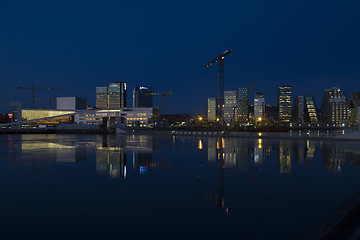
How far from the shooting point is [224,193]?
1009cm

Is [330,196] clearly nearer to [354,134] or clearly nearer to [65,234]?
[65,234]

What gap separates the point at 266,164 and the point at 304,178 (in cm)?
452

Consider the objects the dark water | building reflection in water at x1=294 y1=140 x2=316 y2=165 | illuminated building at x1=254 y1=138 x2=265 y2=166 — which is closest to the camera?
the dark water

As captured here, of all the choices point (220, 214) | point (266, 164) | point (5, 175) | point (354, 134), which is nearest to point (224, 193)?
point (220, 214)

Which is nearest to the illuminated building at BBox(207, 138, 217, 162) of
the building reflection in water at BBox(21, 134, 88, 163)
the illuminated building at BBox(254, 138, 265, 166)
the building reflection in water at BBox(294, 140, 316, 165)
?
the illuminated building at BBox(254, 138, 265, 166)

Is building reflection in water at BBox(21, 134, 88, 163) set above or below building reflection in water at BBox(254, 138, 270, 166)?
below

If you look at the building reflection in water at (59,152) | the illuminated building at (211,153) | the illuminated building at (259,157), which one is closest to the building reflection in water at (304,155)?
the illuminated building at (259,157)

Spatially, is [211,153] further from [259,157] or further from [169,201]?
[169,201]

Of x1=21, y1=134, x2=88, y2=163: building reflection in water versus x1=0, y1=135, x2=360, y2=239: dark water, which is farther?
x1=21, y1=134, x2=88, y2=163: building reflection in water

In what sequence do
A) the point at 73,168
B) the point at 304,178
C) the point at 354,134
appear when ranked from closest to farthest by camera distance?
the point at 304,178 → the point at 73,168 → the point at 354,134

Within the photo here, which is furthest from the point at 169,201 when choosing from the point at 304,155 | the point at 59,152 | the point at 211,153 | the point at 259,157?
the point at 59,152

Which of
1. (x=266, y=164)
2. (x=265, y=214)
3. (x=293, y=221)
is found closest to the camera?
(x=293, y=221)

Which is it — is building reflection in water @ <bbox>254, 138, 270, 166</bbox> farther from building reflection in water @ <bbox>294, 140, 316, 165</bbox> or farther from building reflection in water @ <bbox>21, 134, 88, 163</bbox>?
building reflection in water @ <bbox>21, 134, 88, 163</bbox>

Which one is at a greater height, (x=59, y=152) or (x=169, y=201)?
(x=169, y=201)
